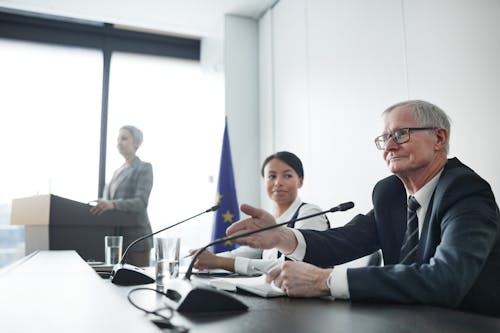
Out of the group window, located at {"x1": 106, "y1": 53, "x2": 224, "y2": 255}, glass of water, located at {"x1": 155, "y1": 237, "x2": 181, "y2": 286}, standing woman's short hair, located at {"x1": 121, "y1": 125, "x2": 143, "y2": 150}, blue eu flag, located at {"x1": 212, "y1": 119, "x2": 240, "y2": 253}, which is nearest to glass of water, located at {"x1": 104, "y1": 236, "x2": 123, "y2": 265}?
glass of water, located at {"x1": 155, "y1": 237, "x2": 181, "y2": 286}

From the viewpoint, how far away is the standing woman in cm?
363

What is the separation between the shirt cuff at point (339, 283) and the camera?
3.70ft

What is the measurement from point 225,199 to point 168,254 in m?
3.17

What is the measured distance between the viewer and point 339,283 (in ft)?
3.73

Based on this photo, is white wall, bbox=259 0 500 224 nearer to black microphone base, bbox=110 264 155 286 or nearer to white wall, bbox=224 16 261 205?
white wall, bbox=224 16 261 205

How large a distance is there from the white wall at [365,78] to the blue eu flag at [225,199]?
516 mm

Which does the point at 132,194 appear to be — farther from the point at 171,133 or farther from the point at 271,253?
the point at 171,133

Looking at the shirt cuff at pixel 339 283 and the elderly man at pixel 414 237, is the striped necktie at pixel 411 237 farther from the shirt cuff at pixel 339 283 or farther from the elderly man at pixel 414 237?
the shirt cuff at pixel 339 283

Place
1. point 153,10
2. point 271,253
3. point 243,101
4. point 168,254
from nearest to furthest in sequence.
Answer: point 168,254, point 271,253, point 153,10, point 243,101

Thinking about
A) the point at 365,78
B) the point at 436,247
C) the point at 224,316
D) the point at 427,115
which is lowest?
the point at 224,316

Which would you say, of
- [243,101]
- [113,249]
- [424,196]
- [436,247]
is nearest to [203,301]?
[436,247]

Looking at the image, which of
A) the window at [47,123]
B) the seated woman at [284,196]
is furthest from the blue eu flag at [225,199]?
the seated woman at [284,196]

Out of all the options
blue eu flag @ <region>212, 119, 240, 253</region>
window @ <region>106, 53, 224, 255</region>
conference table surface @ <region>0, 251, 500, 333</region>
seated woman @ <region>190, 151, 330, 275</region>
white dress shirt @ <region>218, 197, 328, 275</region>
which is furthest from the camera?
window @ <region>106, 53, 224, 255</region>

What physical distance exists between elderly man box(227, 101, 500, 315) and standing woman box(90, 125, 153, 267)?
2211 millimetres
